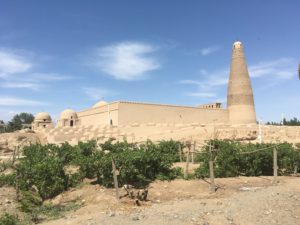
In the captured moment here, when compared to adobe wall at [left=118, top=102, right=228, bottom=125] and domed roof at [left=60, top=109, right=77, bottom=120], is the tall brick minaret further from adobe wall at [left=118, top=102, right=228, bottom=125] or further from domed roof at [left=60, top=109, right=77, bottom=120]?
domed roof at [left=60, top=109, right=77, bottom=120]

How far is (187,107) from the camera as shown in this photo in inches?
1346

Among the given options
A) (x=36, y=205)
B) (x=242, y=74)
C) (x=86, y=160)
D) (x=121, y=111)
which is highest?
(x=242, y=74)

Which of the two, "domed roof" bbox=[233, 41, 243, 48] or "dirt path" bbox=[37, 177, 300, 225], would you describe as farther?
"domed roof" bbox=[233, 41, 243, 48]

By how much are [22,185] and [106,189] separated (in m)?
2.27

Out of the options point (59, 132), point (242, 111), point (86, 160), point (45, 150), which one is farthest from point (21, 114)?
point (86, 160)

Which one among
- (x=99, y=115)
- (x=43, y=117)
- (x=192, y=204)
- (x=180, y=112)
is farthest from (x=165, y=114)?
(x=192, y=204)

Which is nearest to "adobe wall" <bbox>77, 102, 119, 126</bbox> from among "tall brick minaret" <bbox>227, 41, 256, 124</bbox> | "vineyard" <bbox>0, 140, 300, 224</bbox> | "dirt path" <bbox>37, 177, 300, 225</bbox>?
"tall brick minaret" <bbox>227, 41, 256, 124</bbox>

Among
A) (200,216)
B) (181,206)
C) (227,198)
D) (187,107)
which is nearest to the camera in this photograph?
(200,216)

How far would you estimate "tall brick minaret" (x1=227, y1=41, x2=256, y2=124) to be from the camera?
34.5m

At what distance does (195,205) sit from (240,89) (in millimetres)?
28661

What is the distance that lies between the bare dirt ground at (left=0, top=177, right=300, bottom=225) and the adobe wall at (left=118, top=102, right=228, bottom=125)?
20949mm

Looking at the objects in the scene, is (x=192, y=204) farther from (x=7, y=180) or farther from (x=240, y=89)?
(x=240, y=89)

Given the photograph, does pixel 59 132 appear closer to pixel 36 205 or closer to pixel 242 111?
pixel 242 111

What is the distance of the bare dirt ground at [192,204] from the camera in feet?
20.9
